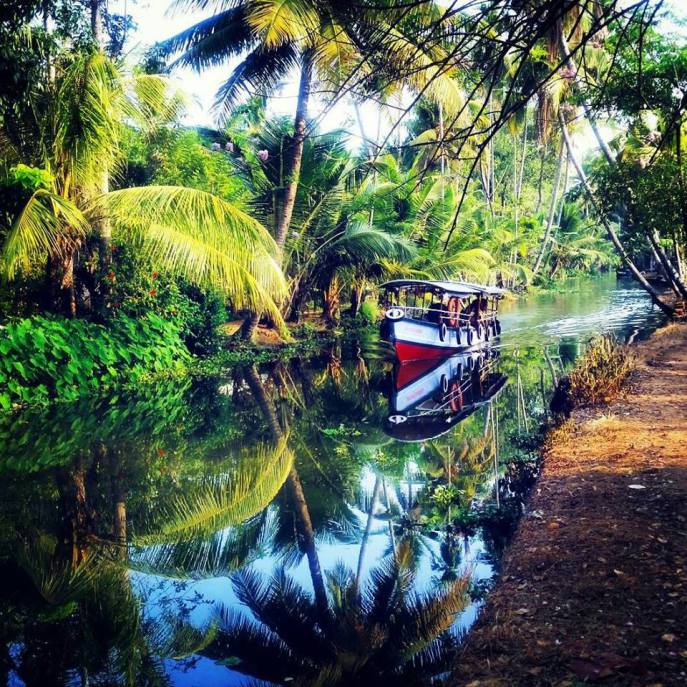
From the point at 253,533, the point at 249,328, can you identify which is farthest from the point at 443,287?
the point at 253,533

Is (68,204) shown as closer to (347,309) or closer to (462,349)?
(462,349)

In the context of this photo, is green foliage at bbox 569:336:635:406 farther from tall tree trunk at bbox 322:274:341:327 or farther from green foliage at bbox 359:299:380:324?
green foliage at bbox 359:299:380:324

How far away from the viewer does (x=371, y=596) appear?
4.61m

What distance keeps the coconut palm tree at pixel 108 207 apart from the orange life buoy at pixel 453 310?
6.87 m

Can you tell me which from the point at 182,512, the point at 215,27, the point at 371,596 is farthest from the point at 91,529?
the point at 215,27

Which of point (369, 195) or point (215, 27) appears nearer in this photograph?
point (215, 27)

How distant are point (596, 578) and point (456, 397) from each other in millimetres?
8380

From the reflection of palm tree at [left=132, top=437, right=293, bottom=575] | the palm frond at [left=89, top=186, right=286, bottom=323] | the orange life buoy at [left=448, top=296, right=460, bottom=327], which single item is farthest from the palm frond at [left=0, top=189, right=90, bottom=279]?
the orange life buoy at [left=448, top=296, right=460, bottom=327]

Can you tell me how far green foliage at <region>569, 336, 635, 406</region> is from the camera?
8.89m

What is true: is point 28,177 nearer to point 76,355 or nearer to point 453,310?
point 76,355

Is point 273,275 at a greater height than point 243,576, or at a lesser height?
greater

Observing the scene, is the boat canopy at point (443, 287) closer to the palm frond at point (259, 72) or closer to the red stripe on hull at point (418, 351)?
the red stripe on hull at point (418, 351)

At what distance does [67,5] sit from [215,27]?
4361 mm

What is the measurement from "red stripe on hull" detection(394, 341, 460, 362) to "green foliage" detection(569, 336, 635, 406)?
6.03 metres
